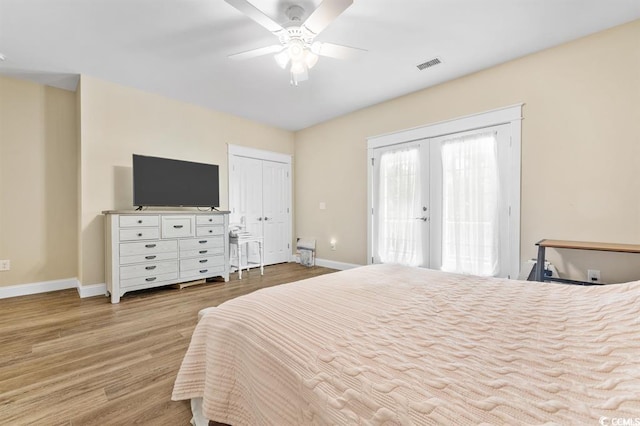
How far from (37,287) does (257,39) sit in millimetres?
4150

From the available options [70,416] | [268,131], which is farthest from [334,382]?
[268,131]

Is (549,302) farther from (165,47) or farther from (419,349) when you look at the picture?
(165,47)

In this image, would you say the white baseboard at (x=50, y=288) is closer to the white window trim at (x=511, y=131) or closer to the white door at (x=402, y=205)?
the white door at (x=402, y=205)

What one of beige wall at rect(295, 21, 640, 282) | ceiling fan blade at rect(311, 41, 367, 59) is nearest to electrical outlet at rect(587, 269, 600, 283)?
beige wall at rect(295, 21, 640, 282)

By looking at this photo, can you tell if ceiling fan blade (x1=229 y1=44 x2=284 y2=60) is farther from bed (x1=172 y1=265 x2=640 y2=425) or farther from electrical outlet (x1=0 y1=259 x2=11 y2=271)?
electrical outlet (x1=0 y1=259 x2=11 y2=271)

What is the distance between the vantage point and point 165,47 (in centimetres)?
272

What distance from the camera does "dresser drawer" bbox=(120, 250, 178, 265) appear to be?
3141mm

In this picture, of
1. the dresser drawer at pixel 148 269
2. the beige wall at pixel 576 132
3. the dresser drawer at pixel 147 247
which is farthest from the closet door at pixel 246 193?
the beige wall at pixel 576 132

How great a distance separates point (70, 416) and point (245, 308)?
1176mm

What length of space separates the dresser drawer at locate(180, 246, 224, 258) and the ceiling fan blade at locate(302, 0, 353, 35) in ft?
10.2

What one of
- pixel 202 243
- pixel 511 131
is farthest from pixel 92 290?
pixel 511 131

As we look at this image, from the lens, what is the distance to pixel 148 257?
331 centimetres

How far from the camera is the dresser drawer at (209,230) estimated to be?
12.4 ft

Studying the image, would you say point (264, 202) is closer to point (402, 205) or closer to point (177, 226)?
point (177, 226)
